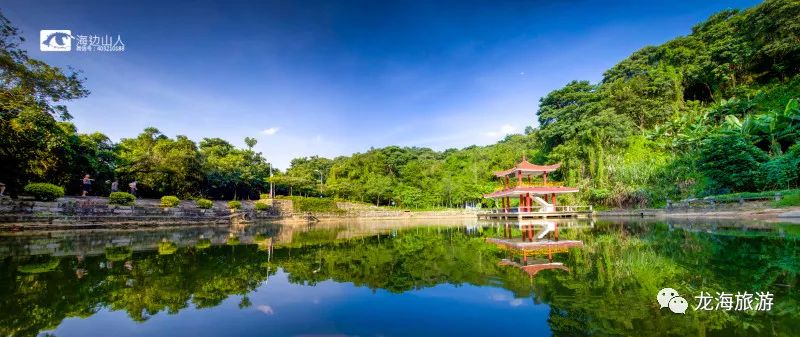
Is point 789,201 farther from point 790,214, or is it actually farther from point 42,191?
point 42,191

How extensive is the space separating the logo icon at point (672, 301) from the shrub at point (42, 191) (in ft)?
69.6

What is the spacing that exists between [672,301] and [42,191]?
21368 mm

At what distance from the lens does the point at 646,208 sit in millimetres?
22344

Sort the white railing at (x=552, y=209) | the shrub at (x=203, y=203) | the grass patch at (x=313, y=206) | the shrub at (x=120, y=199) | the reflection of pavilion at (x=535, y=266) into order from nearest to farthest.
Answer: the reflection of pavilion at (x=535, y=266), the shrub at (x=120, y=199), the white railing at (x=552, y=209), the shrub at (x=203, y=203), the grass patch at (x=313, y=206)

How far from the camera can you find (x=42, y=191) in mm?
14773

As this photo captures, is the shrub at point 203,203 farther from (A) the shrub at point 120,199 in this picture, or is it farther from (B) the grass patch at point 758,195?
(B) the grass patch at point 758,195

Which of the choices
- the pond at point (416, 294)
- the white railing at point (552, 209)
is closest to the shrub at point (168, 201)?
the pond at point (416, 294)

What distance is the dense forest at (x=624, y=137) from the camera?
539 inches

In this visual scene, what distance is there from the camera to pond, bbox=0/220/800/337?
126 inches

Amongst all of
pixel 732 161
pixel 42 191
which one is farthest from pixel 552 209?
pixel 42 191

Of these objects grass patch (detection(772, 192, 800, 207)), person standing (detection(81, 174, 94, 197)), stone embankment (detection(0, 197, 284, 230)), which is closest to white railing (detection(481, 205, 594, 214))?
grass patch (detection(772, 192, 800, 207))

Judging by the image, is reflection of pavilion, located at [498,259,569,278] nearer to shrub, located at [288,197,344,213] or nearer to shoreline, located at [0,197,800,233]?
shoreline, located at [0,197,800,233]

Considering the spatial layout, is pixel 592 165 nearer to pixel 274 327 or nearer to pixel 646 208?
pixel 646 208

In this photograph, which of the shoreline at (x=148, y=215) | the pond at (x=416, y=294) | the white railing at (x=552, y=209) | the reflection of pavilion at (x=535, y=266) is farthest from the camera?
the white railing at (x=552, y=209)
